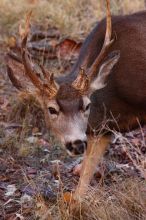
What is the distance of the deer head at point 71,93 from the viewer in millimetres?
6023

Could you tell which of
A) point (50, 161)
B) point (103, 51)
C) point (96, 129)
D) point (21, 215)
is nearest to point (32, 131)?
point (50, 161)

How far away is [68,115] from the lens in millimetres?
6035

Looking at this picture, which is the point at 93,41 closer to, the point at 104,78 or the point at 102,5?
the point at 104,78

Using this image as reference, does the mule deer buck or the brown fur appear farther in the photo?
the brown fur

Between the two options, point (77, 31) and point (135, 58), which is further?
point (77, 31)

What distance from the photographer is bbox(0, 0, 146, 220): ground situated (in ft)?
16.6

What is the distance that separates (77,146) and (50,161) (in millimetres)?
1679

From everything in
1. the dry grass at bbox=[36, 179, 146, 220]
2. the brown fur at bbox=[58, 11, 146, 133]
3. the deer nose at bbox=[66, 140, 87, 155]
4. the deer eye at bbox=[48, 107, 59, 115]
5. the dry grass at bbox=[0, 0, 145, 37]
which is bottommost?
the dry grass at bbox=[36, 179, 146, 220]

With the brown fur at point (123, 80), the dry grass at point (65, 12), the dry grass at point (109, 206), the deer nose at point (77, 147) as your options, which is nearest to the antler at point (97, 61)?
the brown fur at point (123, 80)

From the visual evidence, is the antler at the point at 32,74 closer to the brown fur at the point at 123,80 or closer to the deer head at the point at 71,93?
the deer head at the point at 71,93

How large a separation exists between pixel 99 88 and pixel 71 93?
1.35 ft

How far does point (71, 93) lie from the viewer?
6.08 metres

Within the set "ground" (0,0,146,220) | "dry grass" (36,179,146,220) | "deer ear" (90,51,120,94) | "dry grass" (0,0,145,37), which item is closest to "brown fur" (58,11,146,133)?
"deer ear" (90,51,120,94)

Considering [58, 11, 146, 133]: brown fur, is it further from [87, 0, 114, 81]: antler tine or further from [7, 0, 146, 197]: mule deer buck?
[87, 0, 114, 81]: antler tine
